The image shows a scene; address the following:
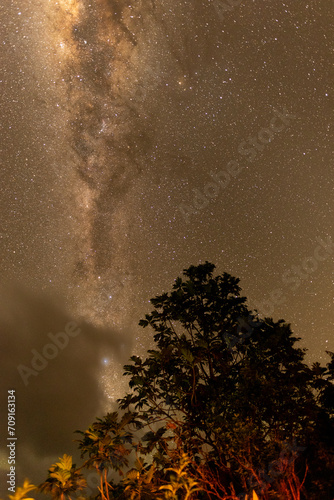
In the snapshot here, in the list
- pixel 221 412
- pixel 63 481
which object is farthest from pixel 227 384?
pixel 63 481

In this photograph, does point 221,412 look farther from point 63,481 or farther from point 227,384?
point 63,481

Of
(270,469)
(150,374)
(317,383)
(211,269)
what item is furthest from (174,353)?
(317,383)

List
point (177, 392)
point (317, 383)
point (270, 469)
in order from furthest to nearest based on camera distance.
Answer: point (317, 383) < point (177, 392) < point (270, 469)

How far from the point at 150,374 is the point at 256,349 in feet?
8.66

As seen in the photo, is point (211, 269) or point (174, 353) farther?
point (211, 269)

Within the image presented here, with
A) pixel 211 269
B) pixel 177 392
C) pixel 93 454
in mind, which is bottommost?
pixel 93 454

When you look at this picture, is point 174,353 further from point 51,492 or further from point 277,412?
point 51,492

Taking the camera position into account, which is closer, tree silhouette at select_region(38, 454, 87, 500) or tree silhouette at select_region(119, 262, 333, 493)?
tree silhouette at select_region(38, 454, 87, 500)

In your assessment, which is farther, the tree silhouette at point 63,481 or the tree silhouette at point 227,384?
the tree silhouette at point 227,384

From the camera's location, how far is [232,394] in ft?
26.8

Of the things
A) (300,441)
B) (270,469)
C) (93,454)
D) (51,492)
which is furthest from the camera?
(300,441)

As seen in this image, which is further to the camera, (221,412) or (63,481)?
(221,412)

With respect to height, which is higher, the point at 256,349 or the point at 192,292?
the point at 192,292

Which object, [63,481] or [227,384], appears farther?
[227,384]
